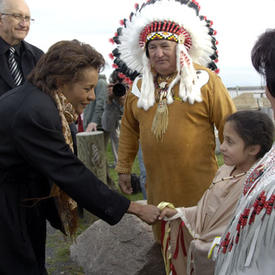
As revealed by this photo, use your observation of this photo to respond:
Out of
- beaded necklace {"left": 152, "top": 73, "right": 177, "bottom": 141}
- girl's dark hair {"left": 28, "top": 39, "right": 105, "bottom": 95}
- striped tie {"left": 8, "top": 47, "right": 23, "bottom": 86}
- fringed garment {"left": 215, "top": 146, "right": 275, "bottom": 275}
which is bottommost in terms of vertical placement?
fringed garment {"left": 215, "top": 146, "right": 275, "bottom": 275}

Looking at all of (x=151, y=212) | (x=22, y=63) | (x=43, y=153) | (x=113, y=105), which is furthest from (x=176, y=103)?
(x=113, y=105)

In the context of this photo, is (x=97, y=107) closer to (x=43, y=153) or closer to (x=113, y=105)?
(x=113, y=105)

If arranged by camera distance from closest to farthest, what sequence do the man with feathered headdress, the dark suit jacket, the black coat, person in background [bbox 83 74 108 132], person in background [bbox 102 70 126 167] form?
1. the black coat
2. the man with feathered headdress
3. the dark suit jacket
4. person in background [bbox 102 70 126 167]
5. person in background [bbox 83 74 108 132]

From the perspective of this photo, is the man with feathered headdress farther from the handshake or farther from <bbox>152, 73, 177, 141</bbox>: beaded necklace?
the handshake

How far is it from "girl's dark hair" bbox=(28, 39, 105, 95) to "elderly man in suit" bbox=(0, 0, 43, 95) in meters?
1.33

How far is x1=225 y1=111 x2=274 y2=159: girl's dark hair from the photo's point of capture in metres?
2.03

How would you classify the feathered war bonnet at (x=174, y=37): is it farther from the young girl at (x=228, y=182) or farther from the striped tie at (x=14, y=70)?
the striped tie at (x=14, y=70)

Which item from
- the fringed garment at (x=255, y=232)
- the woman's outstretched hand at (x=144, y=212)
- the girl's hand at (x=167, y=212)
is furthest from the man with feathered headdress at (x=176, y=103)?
the fringed garment at (x=255, y=232)

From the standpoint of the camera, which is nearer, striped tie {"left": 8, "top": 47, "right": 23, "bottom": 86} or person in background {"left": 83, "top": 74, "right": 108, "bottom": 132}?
striped tie {"left": 8, "top": 47, "right": 23, "bottom": 86}

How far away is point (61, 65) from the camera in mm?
1854

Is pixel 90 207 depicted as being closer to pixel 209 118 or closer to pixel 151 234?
pixel 209 118

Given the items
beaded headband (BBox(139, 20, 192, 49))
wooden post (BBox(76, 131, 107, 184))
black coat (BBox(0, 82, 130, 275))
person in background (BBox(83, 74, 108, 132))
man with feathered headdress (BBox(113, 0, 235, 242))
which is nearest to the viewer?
black coat (BBox(0, 82, 130, 275))

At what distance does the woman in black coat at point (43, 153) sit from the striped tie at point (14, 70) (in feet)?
4.40

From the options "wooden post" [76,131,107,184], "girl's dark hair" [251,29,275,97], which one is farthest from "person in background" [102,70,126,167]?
"girl's dark hair" [251,29,275,97]
